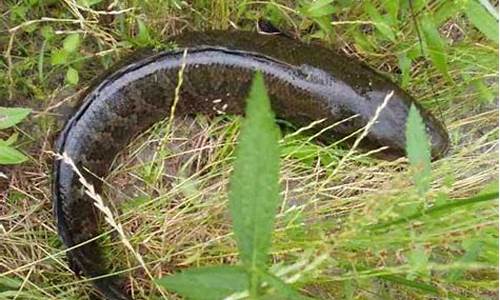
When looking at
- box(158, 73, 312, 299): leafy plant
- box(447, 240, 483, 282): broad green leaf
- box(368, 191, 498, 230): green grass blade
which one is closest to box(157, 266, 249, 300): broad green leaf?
box(158, 73, 312, 299): leafy plant

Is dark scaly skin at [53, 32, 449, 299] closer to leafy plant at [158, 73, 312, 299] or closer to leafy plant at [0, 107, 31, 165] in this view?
leafy plant at [0, 107, 31, 165]

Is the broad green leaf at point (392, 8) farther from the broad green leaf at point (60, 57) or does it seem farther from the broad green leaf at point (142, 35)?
the broad green leaf at point (60, 57)

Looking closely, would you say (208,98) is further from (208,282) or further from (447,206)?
(208,282)

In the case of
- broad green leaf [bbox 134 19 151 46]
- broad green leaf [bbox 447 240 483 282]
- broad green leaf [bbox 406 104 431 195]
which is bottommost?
broad green leaf [bbox 447 240 483 282]

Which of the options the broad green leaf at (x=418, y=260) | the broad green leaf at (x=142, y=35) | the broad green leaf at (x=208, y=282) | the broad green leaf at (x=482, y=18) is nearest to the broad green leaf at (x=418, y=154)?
the broad green leaf at (x=418, y=260)

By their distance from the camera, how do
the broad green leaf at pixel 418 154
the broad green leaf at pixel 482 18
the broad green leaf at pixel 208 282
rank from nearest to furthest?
the broad green leaf at pixel 208 282, the broad green leaf at pixel 418 154, the broad green leaf at pixel 482 18
